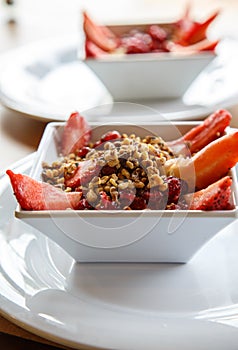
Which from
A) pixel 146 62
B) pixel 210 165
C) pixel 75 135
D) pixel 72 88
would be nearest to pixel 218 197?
pixel 210 165

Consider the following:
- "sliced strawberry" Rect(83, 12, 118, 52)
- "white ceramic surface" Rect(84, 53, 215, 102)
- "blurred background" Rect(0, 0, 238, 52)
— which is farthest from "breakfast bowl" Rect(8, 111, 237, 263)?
"blurred background" Rect(0, 0, 238, 52)

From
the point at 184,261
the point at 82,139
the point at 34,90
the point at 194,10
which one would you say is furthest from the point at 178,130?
the point at 194,10

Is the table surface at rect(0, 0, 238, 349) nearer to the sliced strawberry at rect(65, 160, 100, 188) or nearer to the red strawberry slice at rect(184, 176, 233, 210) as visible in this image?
the sliced strawberry at rect(65, 160, 100, 188)

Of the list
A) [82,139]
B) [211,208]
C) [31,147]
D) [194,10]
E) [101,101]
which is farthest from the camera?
[194,10]

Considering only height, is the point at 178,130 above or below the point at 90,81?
below

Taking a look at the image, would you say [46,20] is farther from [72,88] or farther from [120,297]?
[120,297]

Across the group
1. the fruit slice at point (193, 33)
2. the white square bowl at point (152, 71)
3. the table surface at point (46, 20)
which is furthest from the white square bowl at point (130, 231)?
the fruit slice at point (193, 33)

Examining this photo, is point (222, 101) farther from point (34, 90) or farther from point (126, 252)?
point (126, 252)
